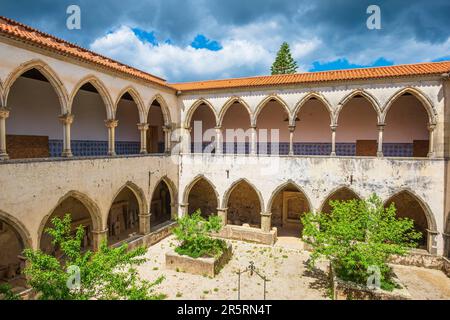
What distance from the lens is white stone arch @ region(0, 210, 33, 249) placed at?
796 cm

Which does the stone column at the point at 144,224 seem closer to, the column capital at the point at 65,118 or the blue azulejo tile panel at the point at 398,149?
the column capital at the point at 65,118

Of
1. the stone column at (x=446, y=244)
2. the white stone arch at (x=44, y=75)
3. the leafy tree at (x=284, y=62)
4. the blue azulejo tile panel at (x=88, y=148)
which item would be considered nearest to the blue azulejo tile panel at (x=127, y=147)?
the blue azulejo tile panel at (x=88, y=148)

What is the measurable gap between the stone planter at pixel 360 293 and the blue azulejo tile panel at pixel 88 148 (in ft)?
37.3

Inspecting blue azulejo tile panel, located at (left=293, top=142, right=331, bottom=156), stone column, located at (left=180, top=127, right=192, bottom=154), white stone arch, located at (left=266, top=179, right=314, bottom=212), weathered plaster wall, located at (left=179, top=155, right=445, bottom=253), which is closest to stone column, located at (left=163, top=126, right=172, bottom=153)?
stone column, located at (left=180, top=127, right=192, bottom=154)

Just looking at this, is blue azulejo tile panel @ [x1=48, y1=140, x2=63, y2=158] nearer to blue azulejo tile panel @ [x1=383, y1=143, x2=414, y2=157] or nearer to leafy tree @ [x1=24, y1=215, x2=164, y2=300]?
leafy tree @ [x1=24, y1=215, x2=164, y2=300]

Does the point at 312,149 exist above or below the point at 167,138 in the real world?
below

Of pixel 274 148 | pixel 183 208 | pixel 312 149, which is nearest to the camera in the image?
pixel 312 149

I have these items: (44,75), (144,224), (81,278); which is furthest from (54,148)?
(81,278)

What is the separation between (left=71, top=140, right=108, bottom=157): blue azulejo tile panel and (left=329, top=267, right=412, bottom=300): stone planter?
11364mm

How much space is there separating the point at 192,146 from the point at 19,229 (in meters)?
10.9

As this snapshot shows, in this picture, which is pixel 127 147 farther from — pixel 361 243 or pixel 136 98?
pixel 361 243

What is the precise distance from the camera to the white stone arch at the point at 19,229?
313 inches

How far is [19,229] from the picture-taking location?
829cm
